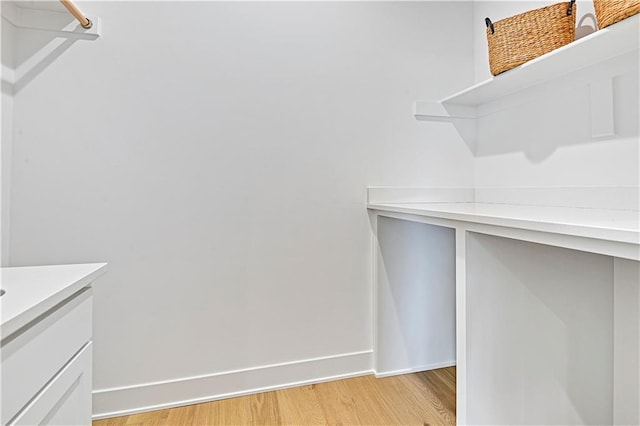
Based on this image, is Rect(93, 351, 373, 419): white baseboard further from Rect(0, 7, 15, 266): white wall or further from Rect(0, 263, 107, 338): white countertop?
Rect(0, 263, 107, 338): white countertop

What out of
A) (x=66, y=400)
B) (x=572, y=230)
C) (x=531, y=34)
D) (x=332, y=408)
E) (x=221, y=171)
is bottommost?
(x=332, y=408)

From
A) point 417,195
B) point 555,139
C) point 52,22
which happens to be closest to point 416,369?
point 417,195

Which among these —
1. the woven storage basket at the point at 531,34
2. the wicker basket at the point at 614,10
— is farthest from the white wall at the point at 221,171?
the wicker basket at the point at 614,10

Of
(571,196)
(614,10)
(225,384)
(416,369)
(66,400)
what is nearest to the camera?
(66,400)

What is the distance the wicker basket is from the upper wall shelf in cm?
2

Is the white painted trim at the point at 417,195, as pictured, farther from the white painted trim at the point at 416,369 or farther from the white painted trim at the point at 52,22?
the white painted trim at the point at 52,22

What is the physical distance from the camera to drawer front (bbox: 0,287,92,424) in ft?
1.78

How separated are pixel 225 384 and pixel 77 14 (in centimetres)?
162

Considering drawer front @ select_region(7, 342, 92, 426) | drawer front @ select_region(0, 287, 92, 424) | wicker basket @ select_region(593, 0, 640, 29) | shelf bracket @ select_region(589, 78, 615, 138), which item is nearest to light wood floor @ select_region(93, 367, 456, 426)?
A: drawer front @ select_region(7, 342, 92, 426)

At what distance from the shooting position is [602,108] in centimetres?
127

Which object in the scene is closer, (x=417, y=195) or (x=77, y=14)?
(x=77, y=14)

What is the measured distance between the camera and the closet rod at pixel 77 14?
123 centimetres

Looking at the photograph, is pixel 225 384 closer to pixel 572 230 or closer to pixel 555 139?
pixel 572 230

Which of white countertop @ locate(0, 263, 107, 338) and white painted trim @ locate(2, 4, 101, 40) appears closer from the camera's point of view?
white countertop @ locate(0, 263, 107, 338)
